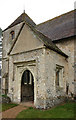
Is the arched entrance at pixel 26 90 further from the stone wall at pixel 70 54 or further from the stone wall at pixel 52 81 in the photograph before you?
the stone wall at pixel 70 54

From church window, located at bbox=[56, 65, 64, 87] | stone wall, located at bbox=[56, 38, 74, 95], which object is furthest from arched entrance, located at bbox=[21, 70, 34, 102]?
stone wall, located at bbox=[56, 38, 74, 95]

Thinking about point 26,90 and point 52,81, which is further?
point 26,90

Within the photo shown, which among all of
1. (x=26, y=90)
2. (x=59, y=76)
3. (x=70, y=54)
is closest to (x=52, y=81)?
(x=59, y=76)

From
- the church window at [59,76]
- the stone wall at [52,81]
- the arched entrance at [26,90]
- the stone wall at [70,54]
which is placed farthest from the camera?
the arched entrance at [26,90]

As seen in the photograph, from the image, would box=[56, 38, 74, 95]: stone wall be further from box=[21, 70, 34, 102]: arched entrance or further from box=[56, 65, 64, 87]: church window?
box=[21, 70, 34, 102]: arched entrance

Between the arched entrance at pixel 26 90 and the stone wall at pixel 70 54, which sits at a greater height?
the stone wall at pixel 70 54

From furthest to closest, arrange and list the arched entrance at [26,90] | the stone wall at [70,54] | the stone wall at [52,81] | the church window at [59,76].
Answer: the arched entrance at [26,90] → the stone wall at [70,54] → the church window at [59,76] → the stone wall at [52,81]

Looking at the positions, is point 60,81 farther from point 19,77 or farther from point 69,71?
point 19,77

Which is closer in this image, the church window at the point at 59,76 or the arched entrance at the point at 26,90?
the church window at the point at 59,76

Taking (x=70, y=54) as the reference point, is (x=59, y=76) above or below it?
below

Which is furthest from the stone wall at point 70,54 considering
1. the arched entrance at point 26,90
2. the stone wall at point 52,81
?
the arched entrance at point 26,90

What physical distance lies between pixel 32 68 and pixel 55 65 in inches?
69.0

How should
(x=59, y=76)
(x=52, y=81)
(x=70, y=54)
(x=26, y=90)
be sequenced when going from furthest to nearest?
1. (x=26, y=90)
2. (x=70, y=54)
3. (x=59, y=76)
4. (x=52, y=81)

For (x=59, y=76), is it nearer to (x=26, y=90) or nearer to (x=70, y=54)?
(x=70, y=54)
